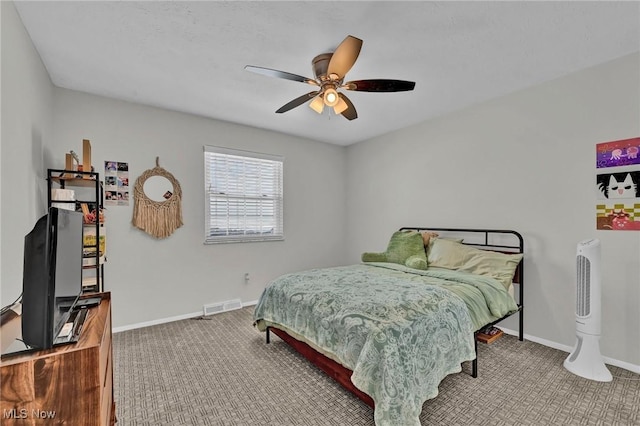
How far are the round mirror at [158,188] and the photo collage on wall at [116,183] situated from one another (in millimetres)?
205

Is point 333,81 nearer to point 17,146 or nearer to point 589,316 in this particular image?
point 17,146

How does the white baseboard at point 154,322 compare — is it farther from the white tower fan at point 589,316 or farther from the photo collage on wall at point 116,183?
the white tower fan at point 589,316

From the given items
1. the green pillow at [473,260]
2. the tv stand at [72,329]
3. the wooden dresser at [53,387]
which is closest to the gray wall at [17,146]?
the tv stand at [72,329]

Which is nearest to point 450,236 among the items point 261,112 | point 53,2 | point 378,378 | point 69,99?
point 378,378

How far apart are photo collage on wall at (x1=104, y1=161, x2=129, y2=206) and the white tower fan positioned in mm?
4543

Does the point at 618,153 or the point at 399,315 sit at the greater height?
the point at 618,153

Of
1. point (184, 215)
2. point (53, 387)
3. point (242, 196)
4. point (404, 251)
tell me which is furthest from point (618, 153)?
point (184, 215)

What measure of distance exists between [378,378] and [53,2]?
120 inches

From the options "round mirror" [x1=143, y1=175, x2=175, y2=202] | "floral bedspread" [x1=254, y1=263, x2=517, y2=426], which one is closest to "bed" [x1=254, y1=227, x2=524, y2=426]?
"floral bedspread" [x1=254, y1=263, x2=517, y2=426]

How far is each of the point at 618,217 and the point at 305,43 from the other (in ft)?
9.82

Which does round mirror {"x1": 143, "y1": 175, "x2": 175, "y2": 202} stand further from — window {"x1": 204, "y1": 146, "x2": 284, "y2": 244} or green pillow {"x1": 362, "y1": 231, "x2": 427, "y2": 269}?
green pillow {"x1": 362, "y1": 231, "x2": 427, "y2": 269}

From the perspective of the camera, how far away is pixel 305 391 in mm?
2111

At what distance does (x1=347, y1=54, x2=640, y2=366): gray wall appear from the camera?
7.97 feet

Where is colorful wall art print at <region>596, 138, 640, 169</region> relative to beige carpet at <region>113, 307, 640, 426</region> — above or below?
above
